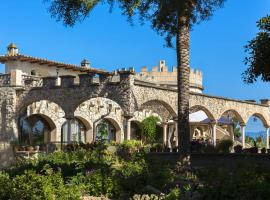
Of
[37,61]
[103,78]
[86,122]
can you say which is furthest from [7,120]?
[37,61]

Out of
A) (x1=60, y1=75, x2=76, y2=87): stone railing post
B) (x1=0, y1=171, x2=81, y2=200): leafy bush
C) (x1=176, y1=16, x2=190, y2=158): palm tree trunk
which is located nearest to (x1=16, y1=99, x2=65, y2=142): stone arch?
(x1=60, y1=75, x2=76, y2=87): stone railing post

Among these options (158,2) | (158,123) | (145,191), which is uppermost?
(158,2)

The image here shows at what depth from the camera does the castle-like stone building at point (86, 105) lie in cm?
2441

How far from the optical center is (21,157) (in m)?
25.1

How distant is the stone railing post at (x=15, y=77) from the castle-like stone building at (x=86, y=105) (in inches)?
2.0

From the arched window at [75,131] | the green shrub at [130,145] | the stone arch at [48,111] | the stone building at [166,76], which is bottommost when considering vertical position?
the green shrub at [130,145]

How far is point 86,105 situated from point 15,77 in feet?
19.6

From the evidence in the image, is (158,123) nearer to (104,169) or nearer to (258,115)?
(258,115)

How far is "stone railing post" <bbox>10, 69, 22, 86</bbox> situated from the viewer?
26859 millimetres

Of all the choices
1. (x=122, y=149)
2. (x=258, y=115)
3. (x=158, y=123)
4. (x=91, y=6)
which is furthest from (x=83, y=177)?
(x=258, y=115)

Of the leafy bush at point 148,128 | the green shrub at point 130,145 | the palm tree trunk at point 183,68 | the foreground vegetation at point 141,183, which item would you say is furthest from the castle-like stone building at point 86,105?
the foreground vegetation at point 141,183

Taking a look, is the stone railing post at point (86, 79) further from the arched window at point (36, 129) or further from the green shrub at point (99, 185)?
the green shrub at point (99, 185)

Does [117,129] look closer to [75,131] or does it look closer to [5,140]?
[75,131]

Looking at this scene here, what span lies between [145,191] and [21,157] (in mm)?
15406
